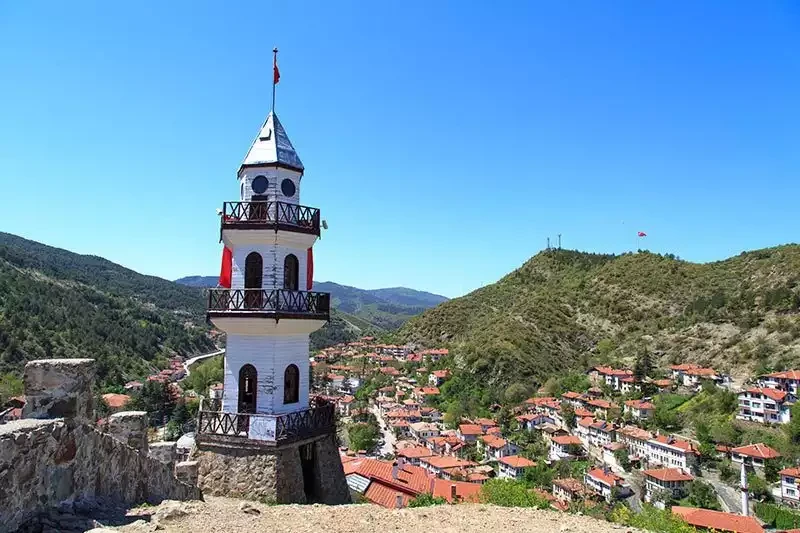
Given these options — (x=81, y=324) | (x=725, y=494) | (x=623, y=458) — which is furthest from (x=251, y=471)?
(x=81, y=324)

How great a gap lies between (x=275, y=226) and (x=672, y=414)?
58.4 meters

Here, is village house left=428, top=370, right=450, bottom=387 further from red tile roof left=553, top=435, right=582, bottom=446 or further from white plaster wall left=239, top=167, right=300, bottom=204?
white plaster wall left=239, top=167, right=300, bottom=204

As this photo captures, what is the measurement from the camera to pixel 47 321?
6138 cm

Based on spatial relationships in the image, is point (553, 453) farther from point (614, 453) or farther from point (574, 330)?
point (574, 330)

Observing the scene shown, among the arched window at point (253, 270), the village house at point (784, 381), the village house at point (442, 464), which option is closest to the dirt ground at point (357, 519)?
the arched window at point (253, 270)

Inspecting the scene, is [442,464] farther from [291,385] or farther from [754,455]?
[291,385]

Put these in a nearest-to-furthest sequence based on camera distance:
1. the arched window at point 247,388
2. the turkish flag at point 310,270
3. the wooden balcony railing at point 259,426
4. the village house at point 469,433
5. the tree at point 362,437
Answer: the wooden balcony railing at point 259,426
the arched window at point 247,388
the turkish flag at point 310,270
the tree at point 362,437
the village house at point 469,433

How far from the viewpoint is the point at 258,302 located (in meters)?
11.5

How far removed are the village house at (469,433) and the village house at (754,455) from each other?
940 inches

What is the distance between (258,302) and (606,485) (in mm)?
40381

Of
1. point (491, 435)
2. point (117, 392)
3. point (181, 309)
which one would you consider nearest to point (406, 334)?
point (181, 309)

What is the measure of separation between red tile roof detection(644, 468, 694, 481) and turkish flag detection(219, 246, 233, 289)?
42.3 meters

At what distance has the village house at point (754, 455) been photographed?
141 ft

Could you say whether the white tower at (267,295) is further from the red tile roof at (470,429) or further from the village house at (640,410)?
Result: the village house at (640,410)
